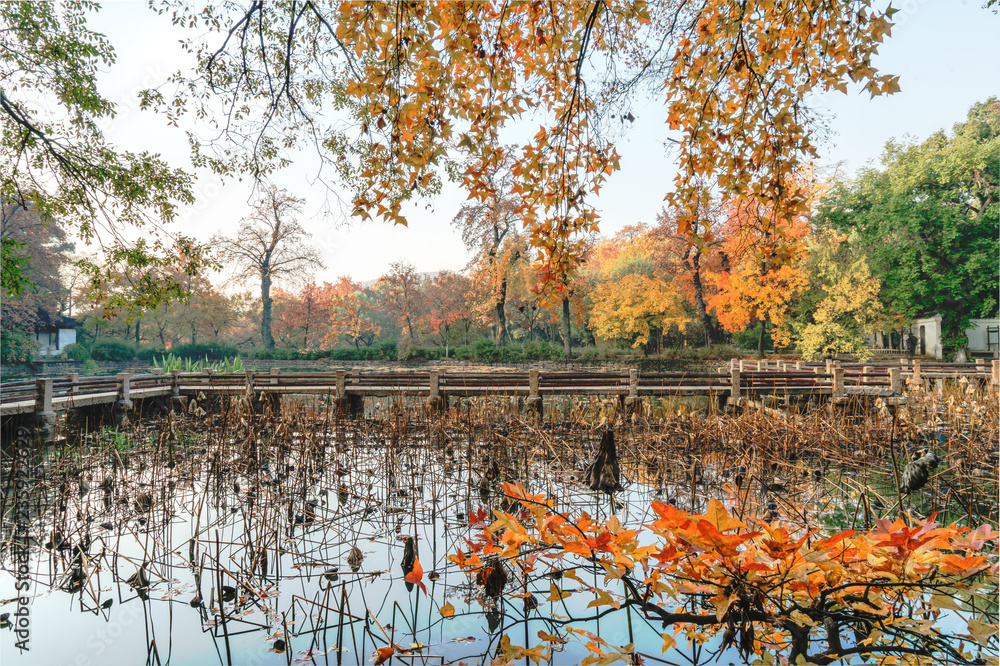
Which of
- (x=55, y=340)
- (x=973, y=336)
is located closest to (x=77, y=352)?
(x=55, y=340)

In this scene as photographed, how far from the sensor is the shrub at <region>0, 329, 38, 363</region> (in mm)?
22370

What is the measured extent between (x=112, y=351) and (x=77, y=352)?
5.90 ft

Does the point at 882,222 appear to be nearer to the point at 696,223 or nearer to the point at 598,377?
the point at 598,377

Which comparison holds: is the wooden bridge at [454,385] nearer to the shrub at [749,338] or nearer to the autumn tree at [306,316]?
the shrub at [749,338]

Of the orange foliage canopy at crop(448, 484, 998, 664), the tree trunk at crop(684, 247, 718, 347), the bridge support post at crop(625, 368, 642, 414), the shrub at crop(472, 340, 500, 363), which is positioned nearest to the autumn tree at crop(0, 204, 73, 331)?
the shrub at crop(472, 340, 500, 363)

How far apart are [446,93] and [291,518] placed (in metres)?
4.07

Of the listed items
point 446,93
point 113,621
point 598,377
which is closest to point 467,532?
point 113,621

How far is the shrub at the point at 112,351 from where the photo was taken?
101 feet

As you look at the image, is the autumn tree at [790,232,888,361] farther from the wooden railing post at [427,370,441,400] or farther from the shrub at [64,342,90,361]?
the shrub at [64,342,90,361]

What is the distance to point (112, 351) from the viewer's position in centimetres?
3120

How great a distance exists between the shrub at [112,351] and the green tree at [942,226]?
42.5 meters

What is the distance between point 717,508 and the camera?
63.0 inches

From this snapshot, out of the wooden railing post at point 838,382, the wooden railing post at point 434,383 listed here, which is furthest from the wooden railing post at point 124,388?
the wooden railing post at point 838,382

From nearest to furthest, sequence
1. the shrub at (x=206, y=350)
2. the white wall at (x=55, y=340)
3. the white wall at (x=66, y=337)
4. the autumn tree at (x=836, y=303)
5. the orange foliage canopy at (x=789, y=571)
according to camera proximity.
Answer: the orange foliage canopy at (x=789, y=571), the autumn tree at (x=836, y=303), the white wall at (x=55, y=340), the white wall at (x=66, y=337), the shrub at (x=206, y=350)
